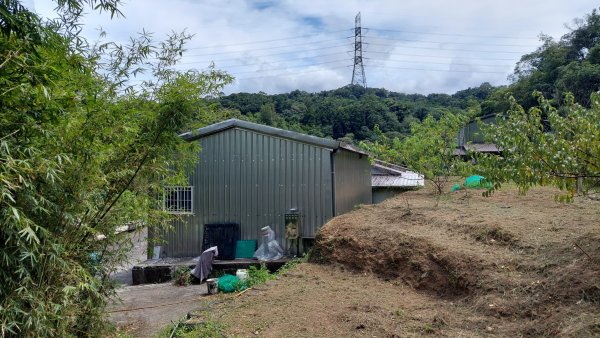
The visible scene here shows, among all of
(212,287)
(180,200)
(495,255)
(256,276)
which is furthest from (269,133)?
(495,255)

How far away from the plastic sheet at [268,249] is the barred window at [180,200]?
199 cm

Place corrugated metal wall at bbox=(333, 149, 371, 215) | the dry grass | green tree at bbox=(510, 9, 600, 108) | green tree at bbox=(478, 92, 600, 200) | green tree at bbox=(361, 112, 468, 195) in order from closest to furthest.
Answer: green tree at bbox=(478, 92, 600, 200) → the dry grass → corrugated metal wall at bbox=(333, 149, 371, 215) → green tree at bbox=(361, 112, 468, 195) → green tree at bbox=(510, 9, 600, 108)

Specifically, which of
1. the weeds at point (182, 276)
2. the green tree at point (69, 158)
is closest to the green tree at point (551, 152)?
the green tree at point (69, 158)

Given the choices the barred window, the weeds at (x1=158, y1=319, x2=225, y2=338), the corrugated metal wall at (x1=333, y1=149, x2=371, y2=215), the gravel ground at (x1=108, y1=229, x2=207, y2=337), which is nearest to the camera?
the weeds at (x1=158, y1=319, x2=225, y2=338)

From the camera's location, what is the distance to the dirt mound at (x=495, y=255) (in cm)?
403

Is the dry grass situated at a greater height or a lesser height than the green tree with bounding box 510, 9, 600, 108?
lesser

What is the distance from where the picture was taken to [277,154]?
10141 mm

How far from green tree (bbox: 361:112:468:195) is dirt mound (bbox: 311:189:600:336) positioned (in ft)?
7.83

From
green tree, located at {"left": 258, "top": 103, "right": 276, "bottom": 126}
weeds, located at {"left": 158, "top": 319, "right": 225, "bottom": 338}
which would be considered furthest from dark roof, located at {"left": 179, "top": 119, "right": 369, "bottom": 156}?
green tree, located at {"left": 258, "top": 103, "right": 276, "bottom": 126}

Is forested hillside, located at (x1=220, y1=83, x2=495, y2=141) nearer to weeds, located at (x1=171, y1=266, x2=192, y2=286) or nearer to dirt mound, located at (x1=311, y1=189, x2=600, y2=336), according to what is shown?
weeds, located at (x1=171, y1=266, x2=192, y2=286)

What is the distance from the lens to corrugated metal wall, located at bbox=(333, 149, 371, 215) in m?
10.1

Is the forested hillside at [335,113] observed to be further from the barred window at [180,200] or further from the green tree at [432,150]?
the barred window at [180,200]

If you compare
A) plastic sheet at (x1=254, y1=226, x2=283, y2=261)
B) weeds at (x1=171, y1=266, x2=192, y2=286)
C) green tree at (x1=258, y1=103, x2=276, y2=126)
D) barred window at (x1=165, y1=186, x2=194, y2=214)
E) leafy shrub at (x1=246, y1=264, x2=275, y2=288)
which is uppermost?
green tree at (x1=258, y1=103, x2=276, y2=126)

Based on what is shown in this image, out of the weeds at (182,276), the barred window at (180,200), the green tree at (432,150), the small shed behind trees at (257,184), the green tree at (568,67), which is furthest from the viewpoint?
the green tree at (568,67)
